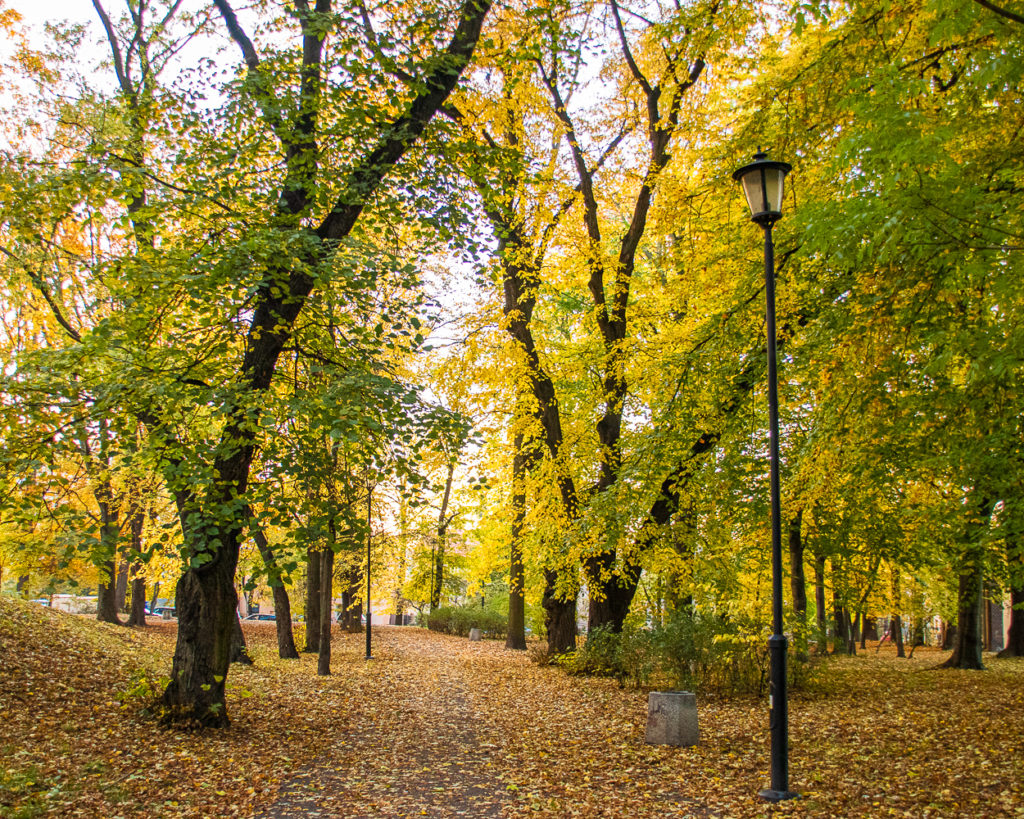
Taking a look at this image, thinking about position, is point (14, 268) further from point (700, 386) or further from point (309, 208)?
point (700, 386)

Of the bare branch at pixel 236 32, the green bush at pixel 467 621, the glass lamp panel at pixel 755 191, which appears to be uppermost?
the bare branch at pixel 236 32

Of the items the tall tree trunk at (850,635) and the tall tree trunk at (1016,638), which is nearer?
the tall tree trunk at (1016,638)

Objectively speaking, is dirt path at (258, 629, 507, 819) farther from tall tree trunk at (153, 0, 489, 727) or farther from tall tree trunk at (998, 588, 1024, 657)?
tall tree trunk at (998, 588, 1024, 657)

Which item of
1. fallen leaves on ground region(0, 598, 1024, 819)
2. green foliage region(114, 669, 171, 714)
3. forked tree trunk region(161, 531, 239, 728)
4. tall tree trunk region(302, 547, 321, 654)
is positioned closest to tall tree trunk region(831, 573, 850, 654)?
fallen leaves on ground region(0, 598, 1024, 819)

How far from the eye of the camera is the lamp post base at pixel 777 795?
552 centimetres

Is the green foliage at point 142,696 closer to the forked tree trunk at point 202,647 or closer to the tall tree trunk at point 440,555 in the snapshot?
the forked tree trunk at point 202,647

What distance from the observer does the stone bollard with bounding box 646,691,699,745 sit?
24.9 ft

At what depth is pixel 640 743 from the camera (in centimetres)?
786

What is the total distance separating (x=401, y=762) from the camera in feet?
24.1

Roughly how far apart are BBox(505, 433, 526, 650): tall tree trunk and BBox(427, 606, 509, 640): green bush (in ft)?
24.3

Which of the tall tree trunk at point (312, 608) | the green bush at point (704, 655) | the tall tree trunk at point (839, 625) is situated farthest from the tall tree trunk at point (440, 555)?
the green bush at point (704, 655)

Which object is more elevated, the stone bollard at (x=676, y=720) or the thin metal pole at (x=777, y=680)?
the thin metal pole at (x=777, y=680)

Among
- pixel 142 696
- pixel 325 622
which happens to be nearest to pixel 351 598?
pixel 325 622

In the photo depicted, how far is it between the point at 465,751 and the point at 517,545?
9.39 metres
